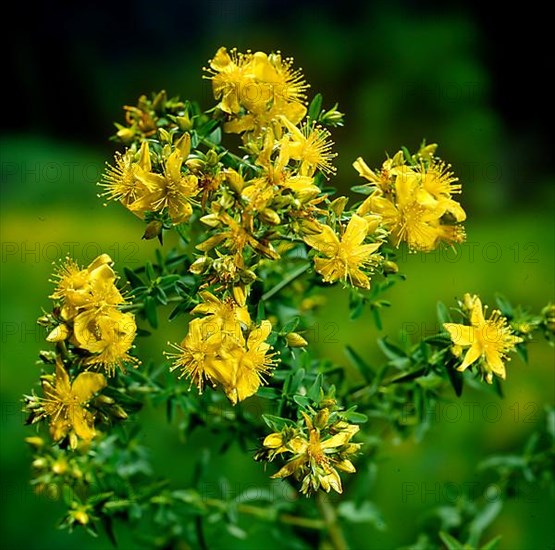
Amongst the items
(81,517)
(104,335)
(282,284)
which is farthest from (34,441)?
(282,284)

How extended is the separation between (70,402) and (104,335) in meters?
0.15

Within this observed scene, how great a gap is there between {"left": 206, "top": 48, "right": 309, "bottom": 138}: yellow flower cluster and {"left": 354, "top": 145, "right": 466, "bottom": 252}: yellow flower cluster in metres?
0.15

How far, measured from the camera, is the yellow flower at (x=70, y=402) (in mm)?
1188

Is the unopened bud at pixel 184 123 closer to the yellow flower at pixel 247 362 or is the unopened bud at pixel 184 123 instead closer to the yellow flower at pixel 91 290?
the yellow flower at pixel 91 290

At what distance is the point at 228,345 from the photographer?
1.06 m

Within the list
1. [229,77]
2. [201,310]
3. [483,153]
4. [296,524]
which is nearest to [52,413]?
[201,310]

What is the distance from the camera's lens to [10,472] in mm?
2504

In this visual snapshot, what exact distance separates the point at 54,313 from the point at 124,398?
19 cm

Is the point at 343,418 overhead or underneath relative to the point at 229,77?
underneath

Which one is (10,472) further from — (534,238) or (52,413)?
(534,238)

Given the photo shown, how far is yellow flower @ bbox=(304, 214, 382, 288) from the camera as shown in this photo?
3.67ft

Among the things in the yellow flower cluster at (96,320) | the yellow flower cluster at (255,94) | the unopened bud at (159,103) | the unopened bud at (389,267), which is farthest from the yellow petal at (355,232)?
the unopened bud at (159,103)

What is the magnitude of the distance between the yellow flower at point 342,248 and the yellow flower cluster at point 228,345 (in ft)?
0.39

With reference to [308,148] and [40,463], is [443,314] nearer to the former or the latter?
[308,148]
